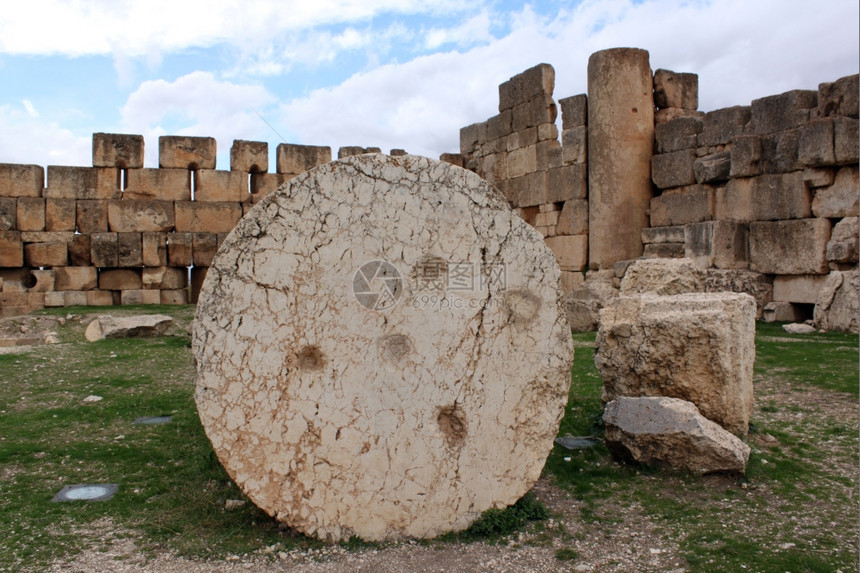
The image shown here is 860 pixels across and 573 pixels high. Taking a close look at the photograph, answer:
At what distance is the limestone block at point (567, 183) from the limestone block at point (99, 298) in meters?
7.75

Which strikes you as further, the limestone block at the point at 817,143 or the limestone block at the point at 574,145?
the limestone block at the point at 574,145

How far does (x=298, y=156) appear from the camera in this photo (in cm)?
1330

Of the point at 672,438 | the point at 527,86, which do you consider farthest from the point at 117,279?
the point at 672,438

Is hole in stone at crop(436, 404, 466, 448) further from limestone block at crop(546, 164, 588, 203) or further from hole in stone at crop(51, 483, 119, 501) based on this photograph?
limestone block at crop(546, 164, 588, 203)

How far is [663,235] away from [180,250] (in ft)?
26.3

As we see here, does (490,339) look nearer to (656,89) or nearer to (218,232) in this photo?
(656,89)

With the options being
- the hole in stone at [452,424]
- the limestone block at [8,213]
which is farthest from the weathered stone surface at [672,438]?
the limestone block at [8,213]

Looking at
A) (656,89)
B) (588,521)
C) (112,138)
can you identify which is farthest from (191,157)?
(588,521)

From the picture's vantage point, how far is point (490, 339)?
337 centimetres

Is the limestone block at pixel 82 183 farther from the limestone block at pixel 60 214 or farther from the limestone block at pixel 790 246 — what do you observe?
the limestone block at pixel 790 246

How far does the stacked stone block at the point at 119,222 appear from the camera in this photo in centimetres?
1204

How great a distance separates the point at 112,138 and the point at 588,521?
11433 mm

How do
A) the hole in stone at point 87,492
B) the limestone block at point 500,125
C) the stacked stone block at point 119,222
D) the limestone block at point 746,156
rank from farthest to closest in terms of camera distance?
1. the limestone block at point 500,125
2. the stacked stone block at point 119,222
3. the limestone block at point 746,156
4. the hole in stone at point 87,492

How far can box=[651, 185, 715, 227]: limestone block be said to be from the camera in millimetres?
10570
